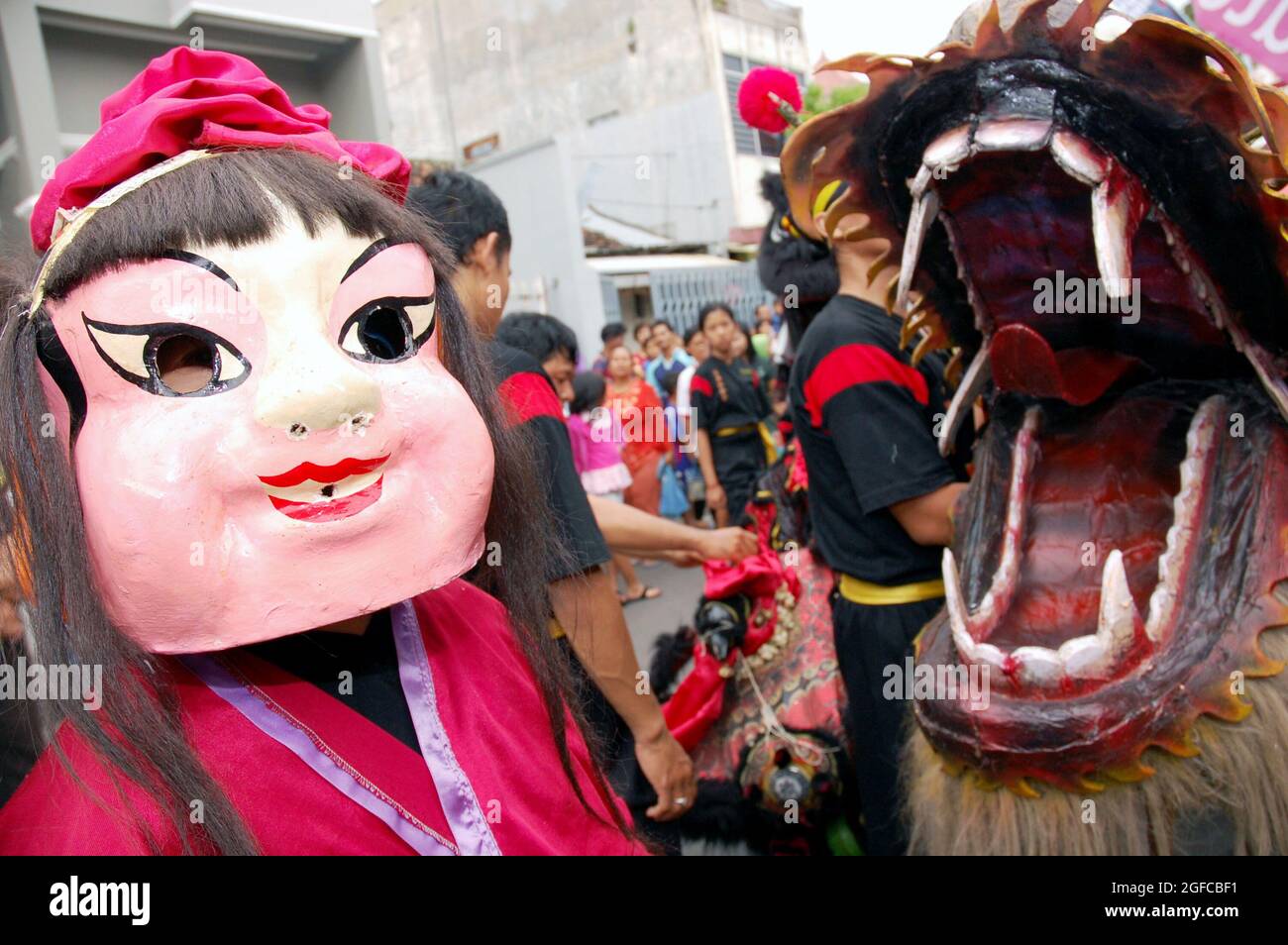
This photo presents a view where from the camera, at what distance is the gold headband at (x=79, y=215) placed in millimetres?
1114

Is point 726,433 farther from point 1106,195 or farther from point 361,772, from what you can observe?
point 361,772

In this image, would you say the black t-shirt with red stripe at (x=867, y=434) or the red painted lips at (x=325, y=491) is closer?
the red painted lips at (x=325, y=491)

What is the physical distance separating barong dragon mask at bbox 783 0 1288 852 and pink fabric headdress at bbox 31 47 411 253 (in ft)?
2.40

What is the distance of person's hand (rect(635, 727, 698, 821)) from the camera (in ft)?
6.92

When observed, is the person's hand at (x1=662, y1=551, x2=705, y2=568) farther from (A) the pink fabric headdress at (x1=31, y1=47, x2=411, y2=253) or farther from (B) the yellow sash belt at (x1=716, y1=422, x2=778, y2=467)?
(B) the yellow sash belt at (x1=716, y1=422, x2=778, y2=467)

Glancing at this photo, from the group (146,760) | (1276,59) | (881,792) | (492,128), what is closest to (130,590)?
(146,760)

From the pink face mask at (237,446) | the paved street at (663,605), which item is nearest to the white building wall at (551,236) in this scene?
the paved street at (663,605)

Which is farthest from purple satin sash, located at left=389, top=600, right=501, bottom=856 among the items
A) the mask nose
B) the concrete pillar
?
the concrete pillar

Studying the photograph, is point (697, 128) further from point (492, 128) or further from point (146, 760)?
point (146, 760)

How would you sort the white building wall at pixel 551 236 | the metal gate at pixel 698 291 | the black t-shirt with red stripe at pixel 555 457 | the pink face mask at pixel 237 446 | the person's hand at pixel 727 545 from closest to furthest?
the pink face mask at pixel 237 446 → the black t-shirt with red stripe at pixel 555 457 → the person's hand at pixel 727 545 → the white building wall at pixel 551 236 → the metal gate at pixel 698 291

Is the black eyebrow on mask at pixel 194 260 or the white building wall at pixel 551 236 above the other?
the white building wall at pixel 551 236

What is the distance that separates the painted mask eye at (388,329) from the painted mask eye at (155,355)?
0.13m

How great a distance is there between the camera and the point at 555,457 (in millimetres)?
2096

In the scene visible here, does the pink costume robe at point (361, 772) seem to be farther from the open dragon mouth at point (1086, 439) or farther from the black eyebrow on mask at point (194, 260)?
the open dragon mouth at point (1086, 439)
